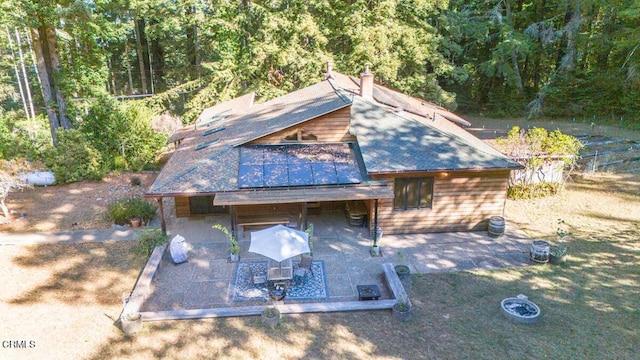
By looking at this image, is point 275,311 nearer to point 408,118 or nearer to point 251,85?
point 408,118

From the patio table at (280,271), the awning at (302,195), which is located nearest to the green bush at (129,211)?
the awning at (302,195)

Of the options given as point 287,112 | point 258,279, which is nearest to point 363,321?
point 258,279

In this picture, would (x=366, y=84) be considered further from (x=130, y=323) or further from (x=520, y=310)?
(x=130, y=323)

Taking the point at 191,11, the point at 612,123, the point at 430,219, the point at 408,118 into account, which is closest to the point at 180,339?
the point at 430,219

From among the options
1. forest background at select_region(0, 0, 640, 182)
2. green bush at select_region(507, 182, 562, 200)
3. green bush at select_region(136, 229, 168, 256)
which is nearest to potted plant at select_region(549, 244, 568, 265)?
green bush at select_region(507, 182, 562, 200)

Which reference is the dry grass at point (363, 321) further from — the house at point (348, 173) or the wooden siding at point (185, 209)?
the wooden siding at point (185, 209)

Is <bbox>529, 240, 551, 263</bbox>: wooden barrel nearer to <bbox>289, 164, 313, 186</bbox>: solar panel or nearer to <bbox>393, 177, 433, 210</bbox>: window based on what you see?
<bbox>393, 177, 433, 210</bbox>: window
